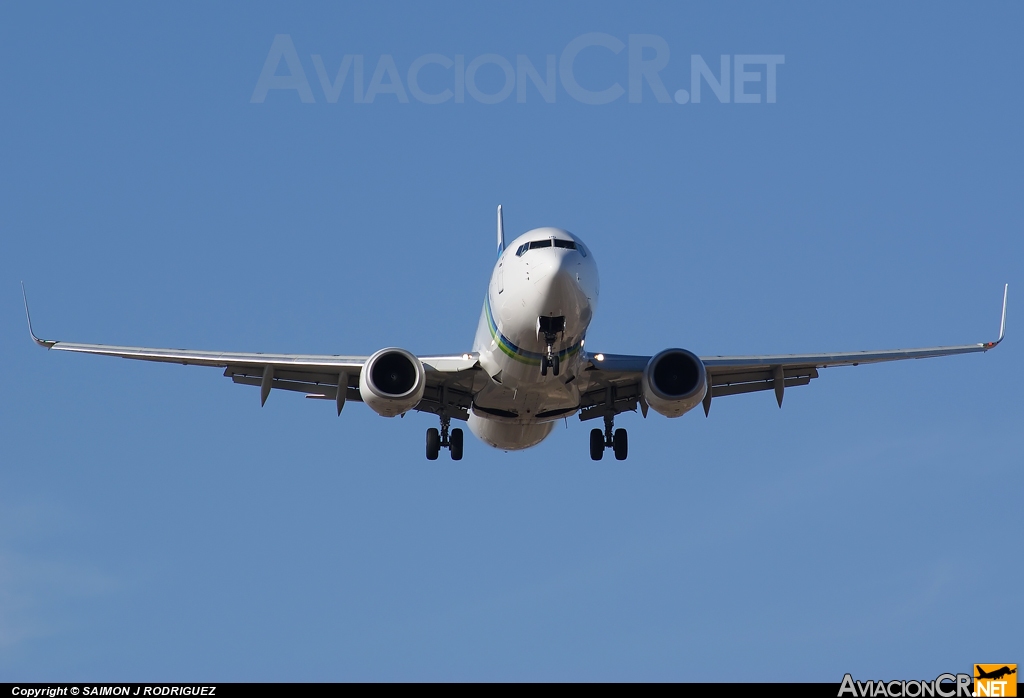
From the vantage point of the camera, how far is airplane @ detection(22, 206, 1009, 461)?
108ft

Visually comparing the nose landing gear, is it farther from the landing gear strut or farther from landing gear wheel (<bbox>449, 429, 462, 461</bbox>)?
landing gear wheel (<bbox>449, 429, 462, 461</bbox>)

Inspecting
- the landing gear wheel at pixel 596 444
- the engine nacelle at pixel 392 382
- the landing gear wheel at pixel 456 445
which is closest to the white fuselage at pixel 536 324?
the engine nacelle at pixel 392 382

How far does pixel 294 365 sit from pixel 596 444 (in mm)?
7880

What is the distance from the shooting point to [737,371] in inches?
1506

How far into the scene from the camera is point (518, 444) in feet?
129

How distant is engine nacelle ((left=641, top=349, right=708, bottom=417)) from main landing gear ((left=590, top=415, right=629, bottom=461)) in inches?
143

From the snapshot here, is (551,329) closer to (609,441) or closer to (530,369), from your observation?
(530,369)

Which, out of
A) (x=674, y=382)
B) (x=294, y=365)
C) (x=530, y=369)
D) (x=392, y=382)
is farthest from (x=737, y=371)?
(x=294, y=365)

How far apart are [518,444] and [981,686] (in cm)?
1331

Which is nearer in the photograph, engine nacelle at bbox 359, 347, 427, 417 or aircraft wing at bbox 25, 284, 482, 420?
engine nacelle at bbox 359, 347, 427, 417


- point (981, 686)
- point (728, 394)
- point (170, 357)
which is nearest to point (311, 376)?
point (170, 357)

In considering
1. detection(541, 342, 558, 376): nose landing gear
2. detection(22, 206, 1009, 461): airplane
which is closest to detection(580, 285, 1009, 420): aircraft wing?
detection(22, 206, 1009, 461): airplane

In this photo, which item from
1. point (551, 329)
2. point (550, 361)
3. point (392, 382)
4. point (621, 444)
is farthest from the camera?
point (621, 444)

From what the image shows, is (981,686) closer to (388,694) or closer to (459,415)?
(388,694)
